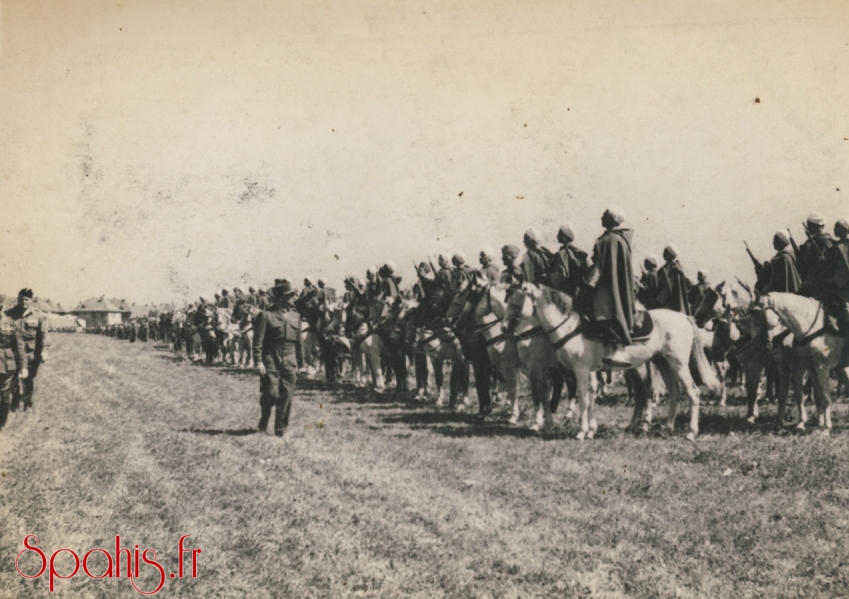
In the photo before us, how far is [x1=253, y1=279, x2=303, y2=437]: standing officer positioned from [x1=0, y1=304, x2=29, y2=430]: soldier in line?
3379 mm

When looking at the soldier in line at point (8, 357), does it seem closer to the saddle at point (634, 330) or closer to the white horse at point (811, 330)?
the saddle at point (634, 330)

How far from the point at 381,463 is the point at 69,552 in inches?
141

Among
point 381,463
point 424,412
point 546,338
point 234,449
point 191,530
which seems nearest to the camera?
point 191,530

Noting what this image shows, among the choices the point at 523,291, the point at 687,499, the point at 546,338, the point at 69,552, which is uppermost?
the point at 523,291

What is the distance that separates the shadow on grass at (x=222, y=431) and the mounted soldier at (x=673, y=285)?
24.5 feet

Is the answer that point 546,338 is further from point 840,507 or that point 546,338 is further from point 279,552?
point 279,552

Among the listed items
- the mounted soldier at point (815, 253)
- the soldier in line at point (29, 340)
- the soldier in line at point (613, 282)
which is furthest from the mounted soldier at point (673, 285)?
the soldier in line at point (29, 340)

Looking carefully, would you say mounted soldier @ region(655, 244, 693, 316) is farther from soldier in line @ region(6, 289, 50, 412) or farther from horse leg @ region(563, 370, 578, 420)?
soldier in line @ region(6, 289, 50, 412)

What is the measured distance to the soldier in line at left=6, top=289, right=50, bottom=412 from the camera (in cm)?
937

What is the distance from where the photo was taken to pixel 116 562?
5.41m

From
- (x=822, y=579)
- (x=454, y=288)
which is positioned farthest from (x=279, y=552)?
(x=454, y=288)

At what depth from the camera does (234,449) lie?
A: 8617 millimetres

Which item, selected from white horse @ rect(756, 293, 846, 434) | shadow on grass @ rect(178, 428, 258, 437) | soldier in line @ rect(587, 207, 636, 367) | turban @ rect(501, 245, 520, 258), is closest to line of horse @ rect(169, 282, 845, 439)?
white horse @ rect(756, 293, 846, 434)

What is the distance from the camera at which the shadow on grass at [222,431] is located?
9703 millimetres
